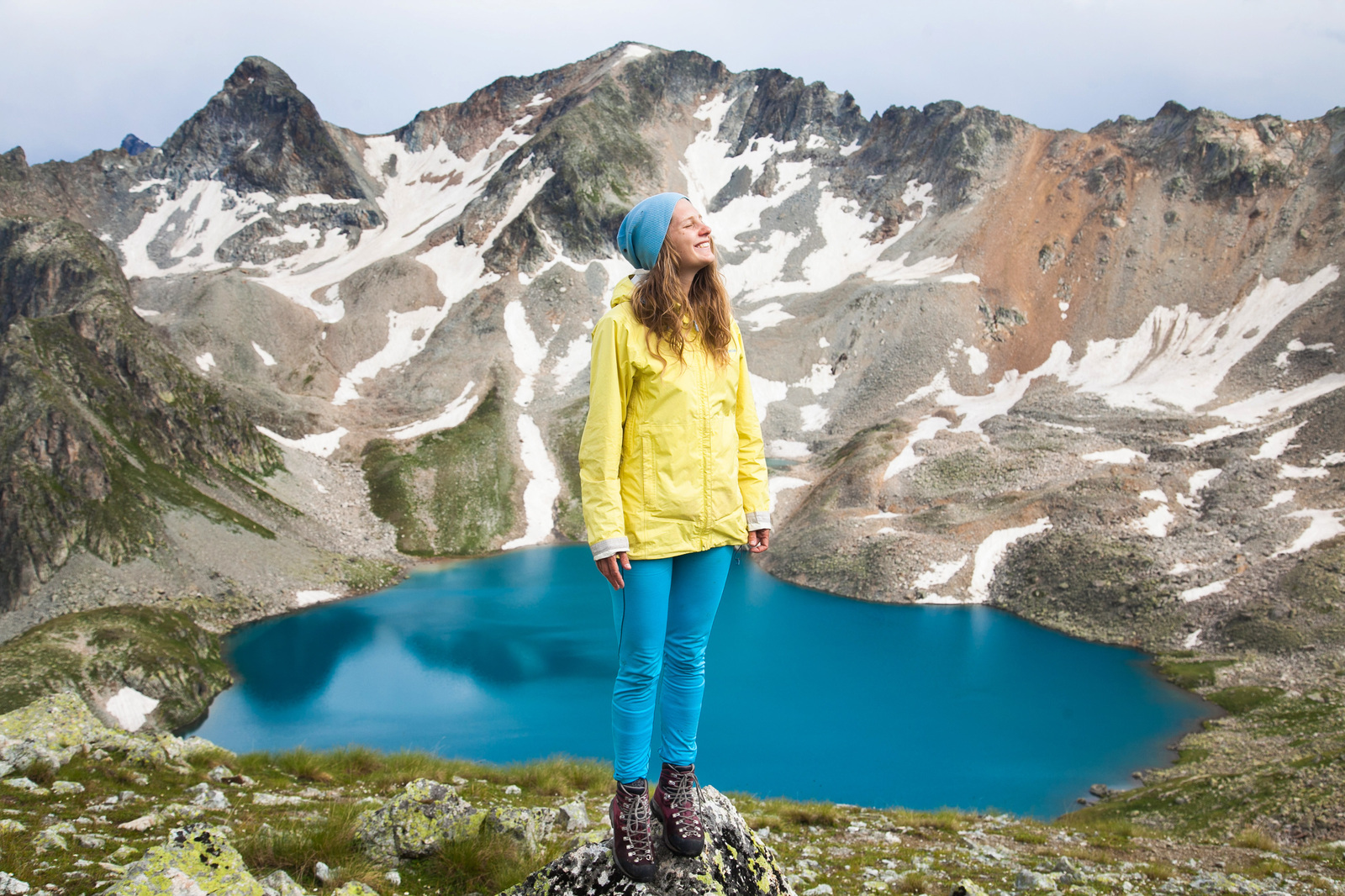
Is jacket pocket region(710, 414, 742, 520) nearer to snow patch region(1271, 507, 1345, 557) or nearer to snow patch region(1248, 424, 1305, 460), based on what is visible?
snow patch region(1271, 507, 1345, 557)

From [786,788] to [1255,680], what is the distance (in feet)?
60.4

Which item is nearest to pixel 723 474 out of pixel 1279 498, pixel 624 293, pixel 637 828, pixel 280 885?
pixel 624 293

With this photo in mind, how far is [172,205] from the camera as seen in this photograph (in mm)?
118188

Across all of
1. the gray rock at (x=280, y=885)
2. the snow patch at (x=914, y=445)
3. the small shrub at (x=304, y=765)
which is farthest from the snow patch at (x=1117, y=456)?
the gray rock at (x=280, y=885)

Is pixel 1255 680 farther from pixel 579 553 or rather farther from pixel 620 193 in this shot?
pixel 620 193

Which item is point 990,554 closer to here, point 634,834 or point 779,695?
point 779,695

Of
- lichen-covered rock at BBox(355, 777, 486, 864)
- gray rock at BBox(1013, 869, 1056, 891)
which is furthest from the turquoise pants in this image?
gray rock at BBox(1013, 869, 1056, 891)

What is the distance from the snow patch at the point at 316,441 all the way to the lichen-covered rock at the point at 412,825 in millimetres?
54912

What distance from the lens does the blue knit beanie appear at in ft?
14.8

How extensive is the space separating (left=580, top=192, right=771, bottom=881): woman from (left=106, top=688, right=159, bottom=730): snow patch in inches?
1109

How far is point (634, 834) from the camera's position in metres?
4.21

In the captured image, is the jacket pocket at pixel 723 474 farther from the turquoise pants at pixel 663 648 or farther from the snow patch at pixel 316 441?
the snow patch at pixel 316 441

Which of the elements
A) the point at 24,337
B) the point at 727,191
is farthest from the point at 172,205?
the point at 24,337

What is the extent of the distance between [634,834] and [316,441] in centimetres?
5994
